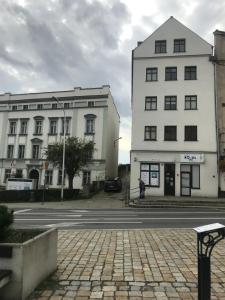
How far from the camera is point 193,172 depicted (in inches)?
1331

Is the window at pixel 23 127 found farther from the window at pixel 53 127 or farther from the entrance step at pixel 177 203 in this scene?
the entrance step at pixel 177 203

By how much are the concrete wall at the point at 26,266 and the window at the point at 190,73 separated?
32.3m

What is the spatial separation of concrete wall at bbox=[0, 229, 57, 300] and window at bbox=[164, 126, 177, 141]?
29688mm

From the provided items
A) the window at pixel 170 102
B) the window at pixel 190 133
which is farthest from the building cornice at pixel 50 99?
the window at pixel 190 133

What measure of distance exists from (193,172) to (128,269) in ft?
92.3

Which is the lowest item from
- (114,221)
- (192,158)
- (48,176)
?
(114,221)

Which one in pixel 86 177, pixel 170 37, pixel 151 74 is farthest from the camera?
pixel 86 177

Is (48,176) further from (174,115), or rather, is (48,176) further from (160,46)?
(160,46)

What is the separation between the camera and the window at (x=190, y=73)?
117 feet

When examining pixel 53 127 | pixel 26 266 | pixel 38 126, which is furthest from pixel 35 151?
pixel 26 266

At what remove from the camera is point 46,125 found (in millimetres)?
53250

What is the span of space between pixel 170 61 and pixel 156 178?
12.3 m

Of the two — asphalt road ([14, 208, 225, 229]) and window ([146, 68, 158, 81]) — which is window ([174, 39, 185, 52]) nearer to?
window ([146, 68, 158, 81])

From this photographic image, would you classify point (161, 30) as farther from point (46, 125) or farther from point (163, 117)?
point (46, 125)
